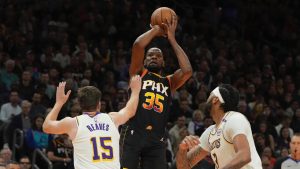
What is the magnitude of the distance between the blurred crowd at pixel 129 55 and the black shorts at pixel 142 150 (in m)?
3.39

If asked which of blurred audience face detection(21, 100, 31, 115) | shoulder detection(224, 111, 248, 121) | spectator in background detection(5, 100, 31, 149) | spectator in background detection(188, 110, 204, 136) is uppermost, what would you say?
shoulder detection(224, 111, 248, 121)

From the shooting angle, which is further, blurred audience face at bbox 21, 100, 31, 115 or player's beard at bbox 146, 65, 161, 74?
blurred audience face at bbox 21, 100, 31, 115

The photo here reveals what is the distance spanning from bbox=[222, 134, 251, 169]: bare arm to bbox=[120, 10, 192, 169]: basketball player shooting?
6.89 feet

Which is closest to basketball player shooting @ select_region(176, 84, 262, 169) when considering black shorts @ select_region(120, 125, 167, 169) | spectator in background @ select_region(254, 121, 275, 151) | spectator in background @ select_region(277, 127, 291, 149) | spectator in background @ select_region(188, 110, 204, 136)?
black shorts @ select_region(120, 125, 167, 169)

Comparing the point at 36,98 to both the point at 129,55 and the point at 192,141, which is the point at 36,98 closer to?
the point at 129,55

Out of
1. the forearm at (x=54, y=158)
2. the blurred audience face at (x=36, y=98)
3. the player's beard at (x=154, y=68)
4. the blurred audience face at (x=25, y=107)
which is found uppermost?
the player's beard at (x=154, y=68)

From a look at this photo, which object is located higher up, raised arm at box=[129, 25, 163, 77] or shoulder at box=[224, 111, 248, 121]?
raised arm at box=[129, 25, 163, 77]

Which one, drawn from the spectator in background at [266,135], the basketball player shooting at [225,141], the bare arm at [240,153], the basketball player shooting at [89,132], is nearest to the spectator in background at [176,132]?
the spectator in background at [266,135]

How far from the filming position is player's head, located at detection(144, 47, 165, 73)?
8.73 m

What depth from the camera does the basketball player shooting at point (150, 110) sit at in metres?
8.57

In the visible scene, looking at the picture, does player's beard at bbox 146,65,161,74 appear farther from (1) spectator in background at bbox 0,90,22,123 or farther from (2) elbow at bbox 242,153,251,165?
(1) spectator in background at bbox 0,90,22,123

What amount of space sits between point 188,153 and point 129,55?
1075 centimetres

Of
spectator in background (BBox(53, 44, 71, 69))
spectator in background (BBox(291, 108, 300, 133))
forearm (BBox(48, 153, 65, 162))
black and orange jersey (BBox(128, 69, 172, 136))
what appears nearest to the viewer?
black and orange jersey (BBox(128, 69, 172, 136))

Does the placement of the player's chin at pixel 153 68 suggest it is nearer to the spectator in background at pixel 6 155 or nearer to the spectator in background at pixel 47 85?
the spectator in background at pixel 6 155
